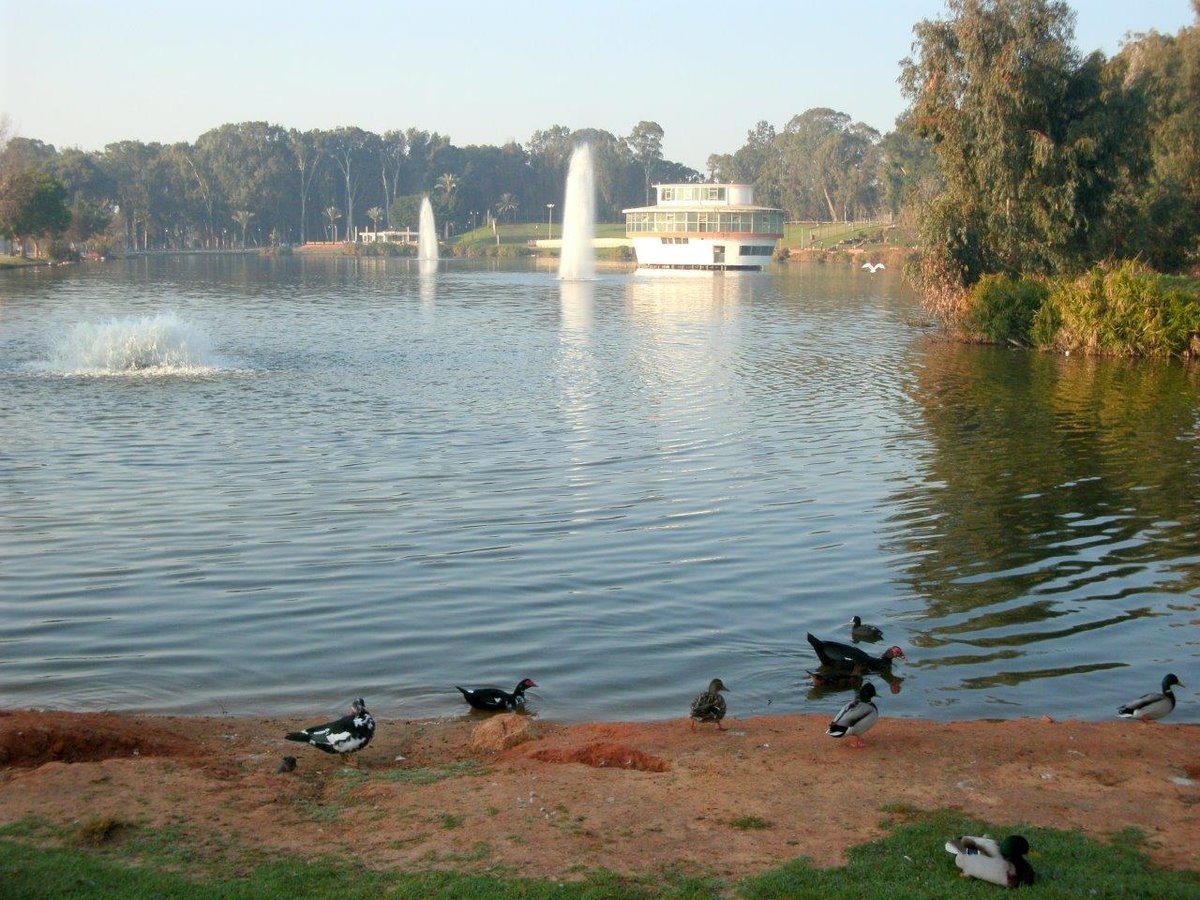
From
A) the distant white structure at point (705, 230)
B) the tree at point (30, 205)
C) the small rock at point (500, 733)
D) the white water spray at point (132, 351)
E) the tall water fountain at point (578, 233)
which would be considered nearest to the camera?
the small rock at point (500, 733)

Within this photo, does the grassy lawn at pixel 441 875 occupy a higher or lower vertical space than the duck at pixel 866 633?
higher

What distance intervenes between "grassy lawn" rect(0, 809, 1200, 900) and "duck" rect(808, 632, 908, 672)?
4.58 meters

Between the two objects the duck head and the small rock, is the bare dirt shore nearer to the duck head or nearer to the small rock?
the small rock

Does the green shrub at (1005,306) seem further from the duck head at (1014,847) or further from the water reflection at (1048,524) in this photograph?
the duck head at (1014,847)

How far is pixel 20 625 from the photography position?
14.0 meters

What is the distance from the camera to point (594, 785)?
363 inches

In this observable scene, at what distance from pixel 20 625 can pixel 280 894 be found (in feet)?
27.5

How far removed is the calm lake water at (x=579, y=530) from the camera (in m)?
12.9

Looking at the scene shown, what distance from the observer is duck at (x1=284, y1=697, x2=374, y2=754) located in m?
10.1

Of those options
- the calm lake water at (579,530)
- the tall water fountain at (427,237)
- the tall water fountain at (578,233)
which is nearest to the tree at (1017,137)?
the calm lake water at (579,530)

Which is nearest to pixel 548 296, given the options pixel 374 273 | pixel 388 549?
pixel 374 273

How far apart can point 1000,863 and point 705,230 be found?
133 metres

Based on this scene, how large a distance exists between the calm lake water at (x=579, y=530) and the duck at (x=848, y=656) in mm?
346

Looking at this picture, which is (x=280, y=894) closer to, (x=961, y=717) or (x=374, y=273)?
(x=961, y=717)
